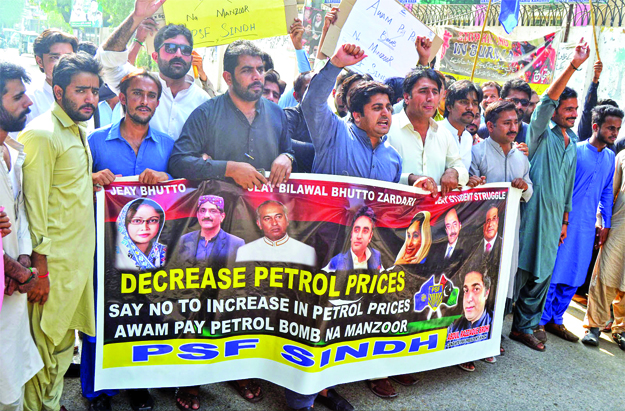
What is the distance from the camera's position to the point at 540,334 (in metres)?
4.71

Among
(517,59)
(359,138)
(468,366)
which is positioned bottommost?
(468,366)

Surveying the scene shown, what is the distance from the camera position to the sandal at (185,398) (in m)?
3.24

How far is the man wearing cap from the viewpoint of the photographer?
10.2 feet

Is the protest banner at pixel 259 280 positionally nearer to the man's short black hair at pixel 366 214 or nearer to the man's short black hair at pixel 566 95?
the man's short black hair at pixel 366 214

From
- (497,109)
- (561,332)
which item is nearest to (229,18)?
(497,109)

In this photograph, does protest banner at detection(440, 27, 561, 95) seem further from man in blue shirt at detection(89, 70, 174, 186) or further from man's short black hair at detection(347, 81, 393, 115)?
man in blue shirt at detection(89, 70, 174, 186)

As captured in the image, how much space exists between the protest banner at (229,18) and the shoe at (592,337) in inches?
144

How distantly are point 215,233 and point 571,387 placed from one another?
9.22 feet

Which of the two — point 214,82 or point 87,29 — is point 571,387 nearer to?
point 214,82

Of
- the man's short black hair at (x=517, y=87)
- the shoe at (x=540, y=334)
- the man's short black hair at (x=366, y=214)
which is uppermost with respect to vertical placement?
the man's short black hair at (x=517, y=87)

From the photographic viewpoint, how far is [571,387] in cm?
398

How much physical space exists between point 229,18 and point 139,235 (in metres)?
1.36

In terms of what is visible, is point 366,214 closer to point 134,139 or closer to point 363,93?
point 363,93

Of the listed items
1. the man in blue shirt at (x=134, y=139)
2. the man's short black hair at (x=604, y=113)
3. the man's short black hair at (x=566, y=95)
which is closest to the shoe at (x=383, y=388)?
the man in blue shirt at (x=134, y=139)
